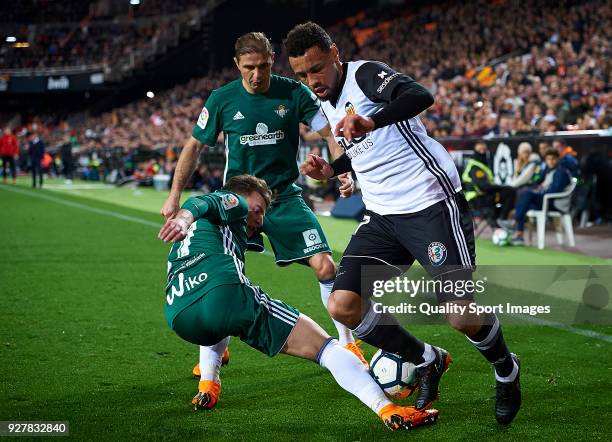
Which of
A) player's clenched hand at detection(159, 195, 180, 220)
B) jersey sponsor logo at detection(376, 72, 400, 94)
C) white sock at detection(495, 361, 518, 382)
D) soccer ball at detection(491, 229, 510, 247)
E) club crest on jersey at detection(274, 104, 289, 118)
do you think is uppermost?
jersey sponsor logo at detection(376, 72, 400, 94)

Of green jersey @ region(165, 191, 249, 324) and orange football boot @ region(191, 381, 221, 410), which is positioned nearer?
green jersey @ region(165, 191, 249, 324)

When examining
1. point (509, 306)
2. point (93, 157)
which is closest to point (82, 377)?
point (509, 306)

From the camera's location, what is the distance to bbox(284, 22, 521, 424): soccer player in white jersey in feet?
15.0

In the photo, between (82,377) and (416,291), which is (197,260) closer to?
(82,377)

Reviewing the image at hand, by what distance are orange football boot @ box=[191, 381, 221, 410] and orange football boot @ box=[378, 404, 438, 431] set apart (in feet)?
3.36

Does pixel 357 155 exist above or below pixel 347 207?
above

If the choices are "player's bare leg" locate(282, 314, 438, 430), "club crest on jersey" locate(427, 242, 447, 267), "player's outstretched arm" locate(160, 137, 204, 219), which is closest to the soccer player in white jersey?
"club crest on jersey" locate(427, 242, 447, 267)

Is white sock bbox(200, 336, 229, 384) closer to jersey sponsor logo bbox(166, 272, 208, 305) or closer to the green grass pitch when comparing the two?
the green grass pitch

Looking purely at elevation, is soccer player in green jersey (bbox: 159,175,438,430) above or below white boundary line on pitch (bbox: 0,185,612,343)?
above

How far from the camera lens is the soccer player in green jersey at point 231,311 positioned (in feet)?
14.4

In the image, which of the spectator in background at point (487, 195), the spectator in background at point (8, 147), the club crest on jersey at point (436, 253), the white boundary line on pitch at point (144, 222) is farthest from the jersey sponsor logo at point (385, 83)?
the spectator in background at point (8, 147)

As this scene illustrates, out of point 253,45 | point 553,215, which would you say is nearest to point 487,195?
point 553,215

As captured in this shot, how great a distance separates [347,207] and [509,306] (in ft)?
→ 29.6

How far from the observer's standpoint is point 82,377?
559 centimetres
